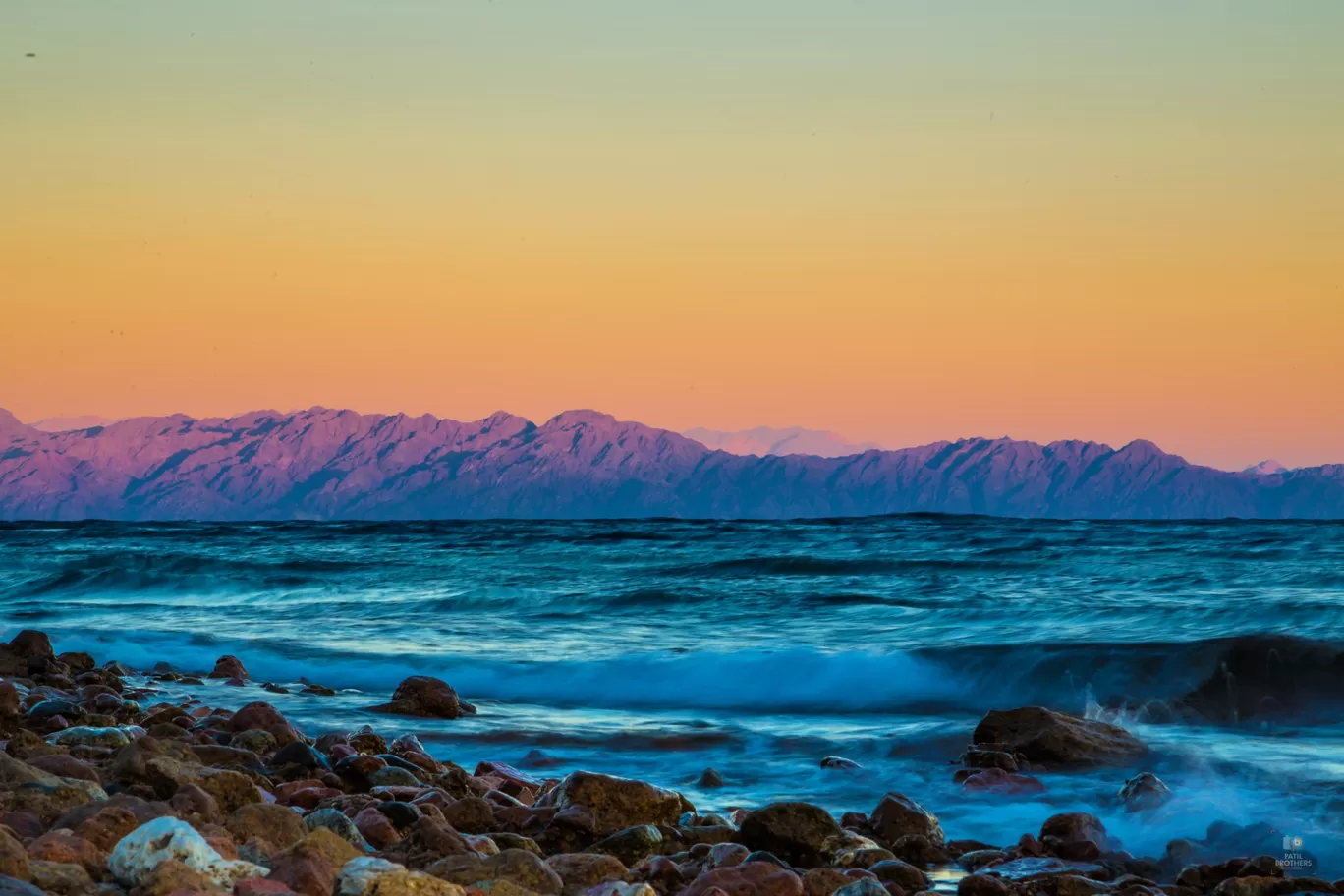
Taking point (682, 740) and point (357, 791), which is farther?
point (682, 740)

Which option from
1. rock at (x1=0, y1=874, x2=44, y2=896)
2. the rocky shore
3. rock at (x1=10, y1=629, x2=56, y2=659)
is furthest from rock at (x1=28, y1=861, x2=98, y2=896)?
rock at (x1=10, y1=629, x2=56, y2=659)

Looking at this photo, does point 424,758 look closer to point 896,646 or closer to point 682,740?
point 682,740

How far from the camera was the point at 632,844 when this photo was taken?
548 centimetres

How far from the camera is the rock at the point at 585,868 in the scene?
15.2 ft

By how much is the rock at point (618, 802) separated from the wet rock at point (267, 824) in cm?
Result: 147

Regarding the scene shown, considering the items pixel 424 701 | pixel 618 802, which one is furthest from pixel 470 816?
pixel 424 701

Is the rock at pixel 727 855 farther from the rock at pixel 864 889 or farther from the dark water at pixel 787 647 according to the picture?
the dark water at pixel 787 647

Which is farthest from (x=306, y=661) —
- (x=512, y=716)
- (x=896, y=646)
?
(x=896, y=646)

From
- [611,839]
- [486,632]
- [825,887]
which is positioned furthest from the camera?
[486,632]

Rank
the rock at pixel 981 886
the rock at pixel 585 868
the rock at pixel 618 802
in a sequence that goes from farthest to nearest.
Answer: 1. the rock at pixel 618 802
2. the rock at pixel 981 886
3. the rock at pixel 585 868

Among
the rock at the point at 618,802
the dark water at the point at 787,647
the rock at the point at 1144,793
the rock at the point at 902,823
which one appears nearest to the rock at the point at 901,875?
the rock at the point at 902,823

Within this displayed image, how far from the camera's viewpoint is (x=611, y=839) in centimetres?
550

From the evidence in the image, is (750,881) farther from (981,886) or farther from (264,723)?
(264,723)

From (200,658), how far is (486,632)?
Result: 385 cm
